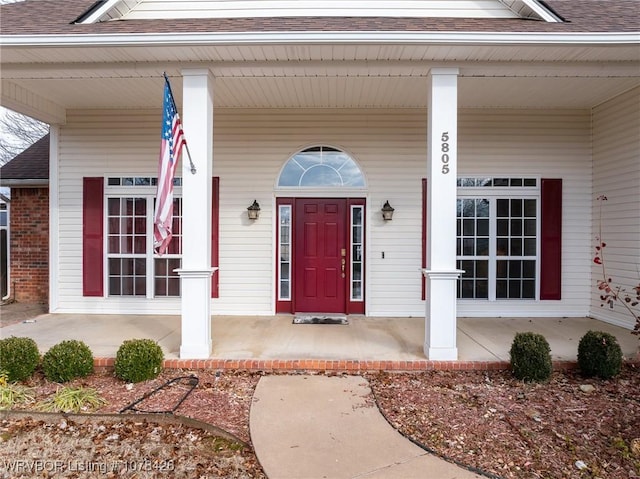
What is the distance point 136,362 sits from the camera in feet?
12.4

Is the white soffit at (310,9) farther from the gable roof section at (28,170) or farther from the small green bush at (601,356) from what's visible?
the gable roof section at (28,170)

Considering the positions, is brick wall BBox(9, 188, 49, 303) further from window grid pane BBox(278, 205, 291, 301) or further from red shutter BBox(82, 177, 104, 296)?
window grid pane BBox(278, 205, 291, 301)

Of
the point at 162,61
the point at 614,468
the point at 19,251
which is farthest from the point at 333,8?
the point at 19,251

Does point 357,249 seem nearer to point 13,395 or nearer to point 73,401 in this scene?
point 73,401

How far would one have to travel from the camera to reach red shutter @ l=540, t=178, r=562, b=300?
6457 millimetres

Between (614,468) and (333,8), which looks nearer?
(614,468)

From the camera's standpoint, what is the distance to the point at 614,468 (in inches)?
99.3

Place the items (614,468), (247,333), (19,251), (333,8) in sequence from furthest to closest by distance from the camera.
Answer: (19,251) → (247,333) → (333,8) → (614,468)

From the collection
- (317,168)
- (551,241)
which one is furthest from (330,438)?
(551,241)

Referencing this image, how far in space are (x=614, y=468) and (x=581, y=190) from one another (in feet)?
17.1

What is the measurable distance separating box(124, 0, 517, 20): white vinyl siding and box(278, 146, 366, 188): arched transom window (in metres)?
2.09

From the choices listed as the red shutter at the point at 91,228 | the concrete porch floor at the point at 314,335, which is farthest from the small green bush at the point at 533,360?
the red shutter at the point at 91,228

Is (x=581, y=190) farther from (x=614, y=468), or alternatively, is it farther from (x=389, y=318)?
(x=614, y=468)

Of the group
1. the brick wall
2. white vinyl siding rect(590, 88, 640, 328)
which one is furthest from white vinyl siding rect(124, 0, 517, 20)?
the brick wall
